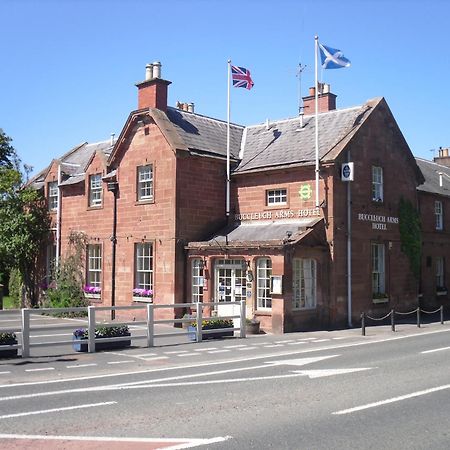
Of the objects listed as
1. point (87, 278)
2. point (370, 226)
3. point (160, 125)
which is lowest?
point (87, 278)

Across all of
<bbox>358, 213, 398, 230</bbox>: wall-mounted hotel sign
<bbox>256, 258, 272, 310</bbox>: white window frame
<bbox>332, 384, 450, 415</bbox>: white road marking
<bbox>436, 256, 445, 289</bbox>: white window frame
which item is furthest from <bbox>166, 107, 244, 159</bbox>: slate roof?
<bbox>332, 384, 450, 415</bbox>: white road marking

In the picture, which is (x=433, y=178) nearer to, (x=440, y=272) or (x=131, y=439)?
(x=440, y=272)

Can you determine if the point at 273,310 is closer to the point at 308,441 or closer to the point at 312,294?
the point at 312,294

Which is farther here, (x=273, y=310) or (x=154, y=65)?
(x=154, y=65)

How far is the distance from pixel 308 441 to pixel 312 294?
16.4 m

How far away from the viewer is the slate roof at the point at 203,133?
2573cm

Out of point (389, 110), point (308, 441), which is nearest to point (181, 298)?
point (389, 110)

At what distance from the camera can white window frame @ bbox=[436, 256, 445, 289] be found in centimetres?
3181

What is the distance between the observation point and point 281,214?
24.7m

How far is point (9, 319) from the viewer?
1024 inches

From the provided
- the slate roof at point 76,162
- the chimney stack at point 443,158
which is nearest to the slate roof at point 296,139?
the slate roof at point 76,162

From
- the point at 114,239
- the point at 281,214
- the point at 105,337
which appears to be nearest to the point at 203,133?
the point at 281,214

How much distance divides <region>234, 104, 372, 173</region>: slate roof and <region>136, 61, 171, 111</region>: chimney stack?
461 centimetres

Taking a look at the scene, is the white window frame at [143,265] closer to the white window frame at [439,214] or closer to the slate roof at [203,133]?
the slate roof at [203,133]
